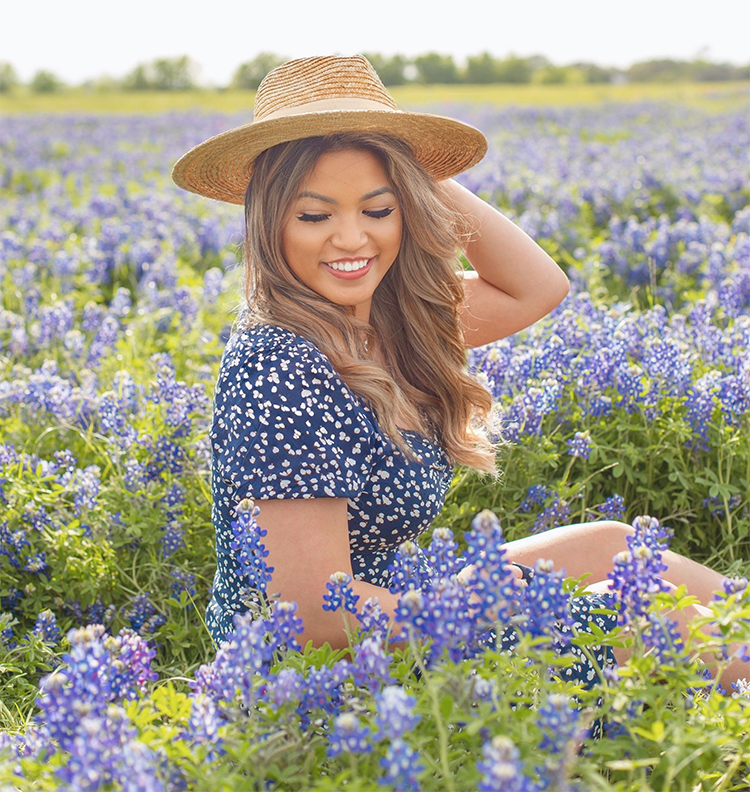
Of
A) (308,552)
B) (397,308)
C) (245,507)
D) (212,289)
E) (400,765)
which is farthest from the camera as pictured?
(212,289)

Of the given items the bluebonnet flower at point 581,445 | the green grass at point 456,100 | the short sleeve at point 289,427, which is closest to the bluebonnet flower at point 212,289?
the bluebonnet flower at point 581,445

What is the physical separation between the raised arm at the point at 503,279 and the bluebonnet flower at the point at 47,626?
181 centimetres

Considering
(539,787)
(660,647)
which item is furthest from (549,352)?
(539,787)

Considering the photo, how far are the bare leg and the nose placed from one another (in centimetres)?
115

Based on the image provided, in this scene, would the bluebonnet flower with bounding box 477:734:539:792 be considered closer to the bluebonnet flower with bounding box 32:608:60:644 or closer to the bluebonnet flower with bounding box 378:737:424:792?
the bluebonnet flower with bounding box 378:737:424:792

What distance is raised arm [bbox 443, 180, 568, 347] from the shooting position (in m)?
3.24

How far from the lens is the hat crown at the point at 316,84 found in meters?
2.53

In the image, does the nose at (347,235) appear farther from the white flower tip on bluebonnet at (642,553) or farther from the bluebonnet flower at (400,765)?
the bluebonnet flower at (400,765)

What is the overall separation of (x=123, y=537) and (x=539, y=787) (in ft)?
7.54

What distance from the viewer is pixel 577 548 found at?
9.60ft

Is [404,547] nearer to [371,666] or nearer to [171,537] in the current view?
[371,666]

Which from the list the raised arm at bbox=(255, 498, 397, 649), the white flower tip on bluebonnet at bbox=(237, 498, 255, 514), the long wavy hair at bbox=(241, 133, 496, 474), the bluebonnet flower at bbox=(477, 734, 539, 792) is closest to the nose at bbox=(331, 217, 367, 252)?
the long wavy hair at bbox=(241, 133, 496, 474)

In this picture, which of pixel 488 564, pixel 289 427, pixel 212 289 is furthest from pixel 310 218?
pixel 212 289

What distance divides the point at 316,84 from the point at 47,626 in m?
1.97
